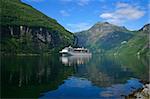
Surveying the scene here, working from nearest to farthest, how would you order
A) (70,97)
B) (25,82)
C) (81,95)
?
(70,97)
(81,95)
(25,82)

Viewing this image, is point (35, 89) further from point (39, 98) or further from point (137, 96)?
point (137, 96)

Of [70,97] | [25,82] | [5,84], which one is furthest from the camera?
[25,82]

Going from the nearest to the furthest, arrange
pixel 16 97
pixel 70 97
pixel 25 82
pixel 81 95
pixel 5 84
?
pixel 16 97
pixel 70 97
pixel 81 95
pixel 5 84
pixel 25 82

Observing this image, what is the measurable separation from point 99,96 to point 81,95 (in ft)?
11.2

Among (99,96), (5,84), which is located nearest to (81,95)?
(99,96)

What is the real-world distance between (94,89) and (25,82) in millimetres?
15869

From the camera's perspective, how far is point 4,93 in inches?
1923

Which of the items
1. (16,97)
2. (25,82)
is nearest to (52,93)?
(16,97)

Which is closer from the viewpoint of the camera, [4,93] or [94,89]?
[4,93]

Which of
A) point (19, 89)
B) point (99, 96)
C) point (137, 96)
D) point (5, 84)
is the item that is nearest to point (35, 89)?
point (19, 89)

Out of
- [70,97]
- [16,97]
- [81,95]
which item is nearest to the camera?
[16,97]

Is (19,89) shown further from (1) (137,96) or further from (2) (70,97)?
(1) (137,96)

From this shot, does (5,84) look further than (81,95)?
Yes

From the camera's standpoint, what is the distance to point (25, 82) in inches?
2496
